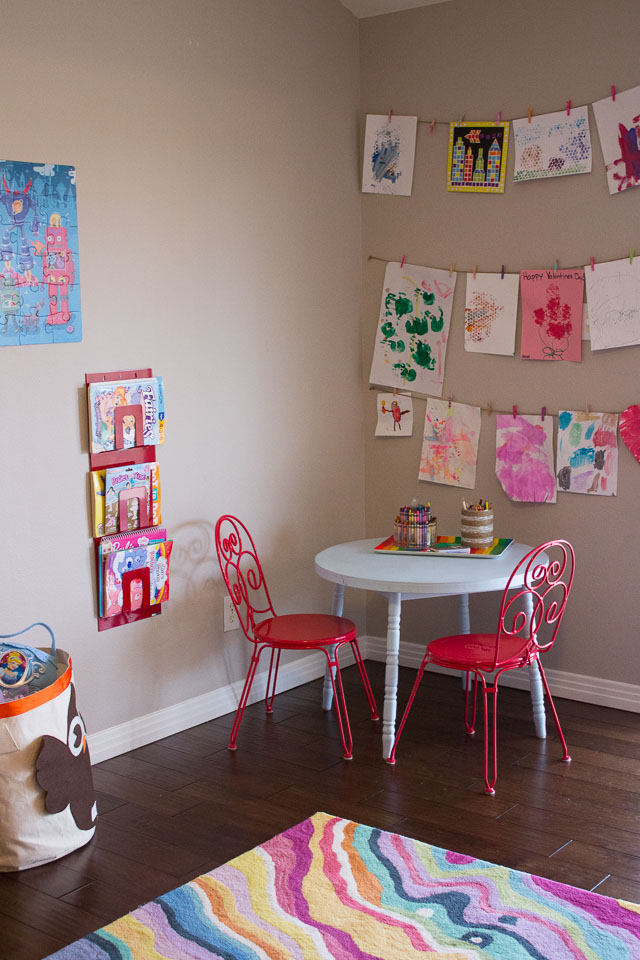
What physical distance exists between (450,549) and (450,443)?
634 millimetres

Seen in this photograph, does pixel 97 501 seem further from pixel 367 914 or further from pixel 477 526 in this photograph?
pixel 367 914

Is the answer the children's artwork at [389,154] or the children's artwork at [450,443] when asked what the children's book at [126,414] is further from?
the children's artwork at [389,154]

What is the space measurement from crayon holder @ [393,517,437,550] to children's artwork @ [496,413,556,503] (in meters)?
0.45

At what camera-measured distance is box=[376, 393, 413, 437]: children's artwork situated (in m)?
3.87

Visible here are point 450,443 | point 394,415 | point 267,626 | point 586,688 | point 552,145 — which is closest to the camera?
point 267,626

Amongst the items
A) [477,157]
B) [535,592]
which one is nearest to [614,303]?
[477,157]

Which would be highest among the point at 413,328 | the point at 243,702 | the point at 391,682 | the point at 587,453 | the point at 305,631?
the point at 413,328

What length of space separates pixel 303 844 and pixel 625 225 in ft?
7.36

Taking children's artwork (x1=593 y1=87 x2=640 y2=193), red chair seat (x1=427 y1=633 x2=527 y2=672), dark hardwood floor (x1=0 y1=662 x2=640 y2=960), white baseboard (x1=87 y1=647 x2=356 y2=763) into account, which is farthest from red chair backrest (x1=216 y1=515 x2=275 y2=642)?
children's artwork (x1=593 y1=87 x2=640 y2=193)

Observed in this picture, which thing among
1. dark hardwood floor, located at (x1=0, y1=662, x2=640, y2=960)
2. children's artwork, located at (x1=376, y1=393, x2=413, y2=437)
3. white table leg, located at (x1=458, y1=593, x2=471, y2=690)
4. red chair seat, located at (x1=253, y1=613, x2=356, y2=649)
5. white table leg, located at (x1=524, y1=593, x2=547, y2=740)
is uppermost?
children's artwork, located at (x1=376, y1=393, x2=413, y2=437)

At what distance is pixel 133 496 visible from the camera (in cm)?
305

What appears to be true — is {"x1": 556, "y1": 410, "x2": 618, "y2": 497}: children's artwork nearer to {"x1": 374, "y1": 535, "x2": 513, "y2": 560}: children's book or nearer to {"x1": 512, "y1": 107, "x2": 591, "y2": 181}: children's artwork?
{"x1": 374, "y1": 535, "x2": 513, "y2": 560}: children's book

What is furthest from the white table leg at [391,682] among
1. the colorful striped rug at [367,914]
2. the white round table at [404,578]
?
the colorful striped rug at [367,914]

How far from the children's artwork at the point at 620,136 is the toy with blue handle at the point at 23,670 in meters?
2.37
